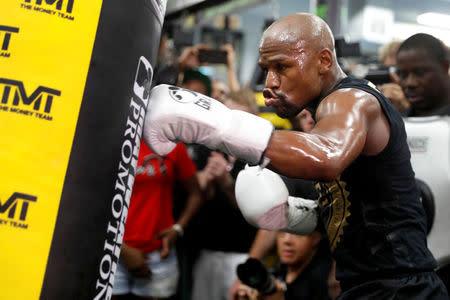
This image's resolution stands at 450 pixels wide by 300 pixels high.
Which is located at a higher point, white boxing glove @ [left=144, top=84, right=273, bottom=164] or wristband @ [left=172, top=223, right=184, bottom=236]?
white boxing glove @ [left=144, top=84, right=273, bottom=164]

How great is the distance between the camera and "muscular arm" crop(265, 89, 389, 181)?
3.68ft

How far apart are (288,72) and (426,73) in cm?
132

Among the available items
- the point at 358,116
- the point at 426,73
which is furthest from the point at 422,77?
the point at 358,116

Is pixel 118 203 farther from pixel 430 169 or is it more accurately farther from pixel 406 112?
pixel 406 112

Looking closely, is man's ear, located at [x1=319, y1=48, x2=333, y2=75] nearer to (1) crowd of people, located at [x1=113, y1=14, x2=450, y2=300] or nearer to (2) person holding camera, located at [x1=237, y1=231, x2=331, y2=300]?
(1) crowd of people, located at [x1=113, y1=14, x2=450, y2=300]

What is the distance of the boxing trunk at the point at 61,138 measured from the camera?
987 millimetres

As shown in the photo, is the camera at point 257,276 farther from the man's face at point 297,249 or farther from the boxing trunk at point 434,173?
the boxing trunk at point 434,173

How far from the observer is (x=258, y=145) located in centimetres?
115

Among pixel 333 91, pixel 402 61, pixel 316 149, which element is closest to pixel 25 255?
pixel 316 149

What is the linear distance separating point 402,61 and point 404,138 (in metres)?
1.15

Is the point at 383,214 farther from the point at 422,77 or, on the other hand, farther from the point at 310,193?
the point at 422,77

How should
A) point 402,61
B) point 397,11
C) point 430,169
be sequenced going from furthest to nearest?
point 397,11
point 402,61
point 430,169

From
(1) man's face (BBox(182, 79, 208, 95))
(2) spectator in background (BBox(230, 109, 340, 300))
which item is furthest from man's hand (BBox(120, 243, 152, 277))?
(1) man's face (BBox(182, 79, 208, 95))

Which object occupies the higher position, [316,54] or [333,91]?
[316,54]
